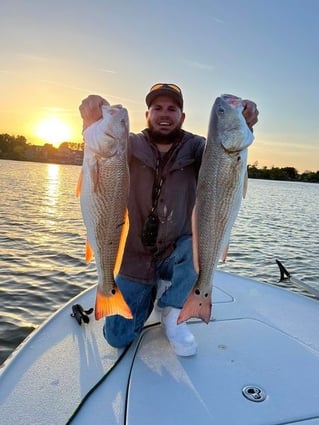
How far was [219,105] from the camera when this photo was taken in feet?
9.10

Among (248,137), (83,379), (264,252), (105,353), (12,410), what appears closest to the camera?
(248,137)

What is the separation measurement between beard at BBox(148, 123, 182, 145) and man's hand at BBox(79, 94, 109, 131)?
42.4 inches

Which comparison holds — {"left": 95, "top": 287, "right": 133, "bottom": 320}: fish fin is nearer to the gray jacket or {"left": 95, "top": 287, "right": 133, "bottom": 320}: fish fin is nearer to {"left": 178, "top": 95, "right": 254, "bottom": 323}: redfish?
{"left": 178, "top": 95, "right": 254, "bottom": 323}: redfish

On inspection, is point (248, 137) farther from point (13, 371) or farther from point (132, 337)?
point (13, 371)

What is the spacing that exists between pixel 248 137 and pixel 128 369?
2.10 meters

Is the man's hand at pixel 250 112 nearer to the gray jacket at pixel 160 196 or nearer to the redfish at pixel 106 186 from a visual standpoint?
the redfish at pixel 106 186

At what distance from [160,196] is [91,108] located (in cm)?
125

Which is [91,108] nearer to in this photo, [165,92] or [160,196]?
[165,92]

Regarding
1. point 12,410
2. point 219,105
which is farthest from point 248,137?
point 12,410

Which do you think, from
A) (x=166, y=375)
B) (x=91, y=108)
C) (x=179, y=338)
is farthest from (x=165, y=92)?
(x=166, y=375)

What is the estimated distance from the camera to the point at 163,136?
3.94 m

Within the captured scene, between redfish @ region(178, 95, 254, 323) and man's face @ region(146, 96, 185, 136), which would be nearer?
redfish @ region(178, 95, 254, 323)

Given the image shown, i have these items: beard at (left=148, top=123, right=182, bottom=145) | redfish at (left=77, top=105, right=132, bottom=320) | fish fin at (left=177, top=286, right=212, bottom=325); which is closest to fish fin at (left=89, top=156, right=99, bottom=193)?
redfish at (left=77, top=105, right=132, bottom=320)

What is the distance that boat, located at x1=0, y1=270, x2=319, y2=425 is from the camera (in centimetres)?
287
